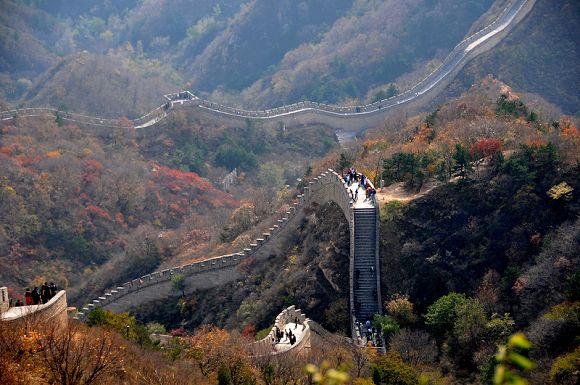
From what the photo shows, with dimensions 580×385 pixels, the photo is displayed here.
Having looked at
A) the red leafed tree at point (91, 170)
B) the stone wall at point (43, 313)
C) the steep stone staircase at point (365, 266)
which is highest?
the red leafed tree at point (91, 170)

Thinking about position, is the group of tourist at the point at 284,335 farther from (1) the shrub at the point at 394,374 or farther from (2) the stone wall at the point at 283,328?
(1) the shrub at the point at 394,374

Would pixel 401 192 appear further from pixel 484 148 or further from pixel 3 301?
pixel 3 301

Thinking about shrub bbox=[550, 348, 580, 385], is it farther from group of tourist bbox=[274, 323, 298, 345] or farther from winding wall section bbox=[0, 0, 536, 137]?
winding wall section bbox=[0, 0, 536, 137]

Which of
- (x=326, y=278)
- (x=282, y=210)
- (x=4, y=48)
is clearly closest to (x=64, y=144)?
(x=282, y=210)

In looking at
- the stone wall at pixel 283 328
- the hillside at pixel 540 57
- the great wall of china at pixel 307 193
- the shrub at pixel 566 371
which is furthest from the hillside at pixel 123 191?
the shrub at pixel 566 371

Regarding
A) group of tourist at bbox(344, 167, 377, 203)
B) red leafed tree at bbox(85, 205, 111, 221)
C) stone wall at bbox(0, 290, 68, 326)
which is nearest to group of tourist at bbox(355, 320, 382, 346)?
group of tourist at bbox(344, 167, 377, 203)
